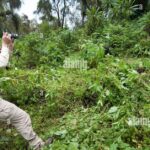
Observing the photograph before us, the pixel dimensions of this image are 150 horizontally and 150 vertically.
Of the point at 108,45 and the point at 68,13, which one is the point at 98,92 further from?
the point at 68,13

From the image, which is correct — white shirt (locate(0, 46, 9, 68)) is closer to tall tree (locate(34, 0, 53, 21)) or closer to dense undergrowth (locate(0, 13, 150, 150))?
dense undergrowth (locate(0, 13, 150, 150))

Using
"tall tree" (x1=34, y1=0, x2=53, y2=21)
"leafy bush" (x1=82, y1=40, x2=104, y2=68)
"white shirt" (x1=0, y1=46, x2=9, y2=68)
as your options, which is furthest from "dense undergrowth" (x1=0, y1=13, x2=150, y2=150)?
"tall tree" (x1=34, y1=0, x2=53, y2=21)

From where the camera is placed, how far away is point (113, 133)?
15.2 feet

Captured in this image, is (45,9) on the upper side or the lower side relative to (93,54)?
upper

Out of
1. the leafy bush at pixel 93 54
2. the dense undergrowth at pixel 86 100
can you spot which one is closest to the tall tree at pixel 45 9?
the dense undergrowth at pixel 86 100

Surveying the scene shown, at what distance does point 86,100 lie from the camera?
600 centimetres

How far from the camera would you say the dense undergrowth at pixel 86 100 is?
15.1 ft

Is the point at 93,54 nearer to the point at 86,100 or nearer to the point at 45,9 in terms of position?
the point at 86,100

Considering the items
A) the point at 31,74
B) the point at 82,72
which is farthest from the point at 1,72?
the point at 82,72

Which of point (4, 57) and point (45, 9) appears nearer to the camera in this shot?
point (4, 57)

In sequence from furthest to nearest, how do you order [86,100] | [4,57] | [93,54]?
1. [93,54]
2. [86,100]
3. [4,57]

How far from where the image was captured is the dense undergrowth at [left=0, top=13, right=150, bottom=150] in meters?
4.60

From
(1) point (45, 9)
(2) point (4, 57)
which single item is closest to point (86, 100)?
(2) point (4, 57)

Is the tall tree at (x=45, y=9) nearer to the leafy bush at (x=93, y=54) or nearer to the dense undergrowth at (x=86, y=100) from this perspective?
the dense undergrowth at (x=86, y=100)
